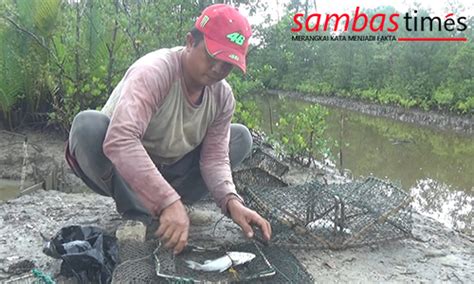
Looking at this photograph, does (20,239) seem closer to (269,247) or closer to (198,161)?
(198,161)

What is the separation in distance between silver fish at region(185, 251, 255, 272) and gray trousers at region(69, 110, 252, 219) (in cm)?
74

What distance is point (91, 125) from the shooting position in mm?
2346

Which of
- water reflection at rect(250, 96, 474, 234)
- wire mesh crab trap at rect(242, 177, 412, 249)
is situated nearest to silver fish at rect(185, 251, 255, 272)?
wire mesh crab trap at rect(242, 177, 412, 249)

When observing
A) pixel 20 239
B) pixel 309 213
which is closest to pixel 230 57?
pixel 309 213

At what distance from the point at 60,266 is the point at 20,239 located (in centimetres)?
65

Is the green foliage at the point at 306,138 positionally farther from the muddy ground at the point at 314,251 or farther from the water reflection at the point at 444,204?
the muddy ground at the point at 314,251

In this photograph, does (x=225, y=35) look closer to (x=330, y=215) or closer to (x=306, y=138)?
(x=330, y=215)

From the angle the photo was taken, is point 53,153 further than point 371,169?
No

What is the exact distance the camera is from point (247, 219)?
2184 mm

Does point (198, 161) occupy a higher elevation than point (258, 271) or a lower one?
higher

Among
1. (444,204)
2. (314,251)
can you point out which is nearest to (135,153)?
(314,251)

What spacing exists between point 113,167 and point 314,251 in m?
1.45

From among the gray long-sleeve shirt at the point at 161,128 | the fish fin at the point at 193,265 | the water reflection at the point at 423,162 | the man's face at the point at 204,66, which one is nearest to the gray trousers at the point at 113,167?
the gray long-sleeve shirt at the point at 161,128

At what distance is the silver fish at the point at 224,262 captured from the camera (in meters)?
2.02
